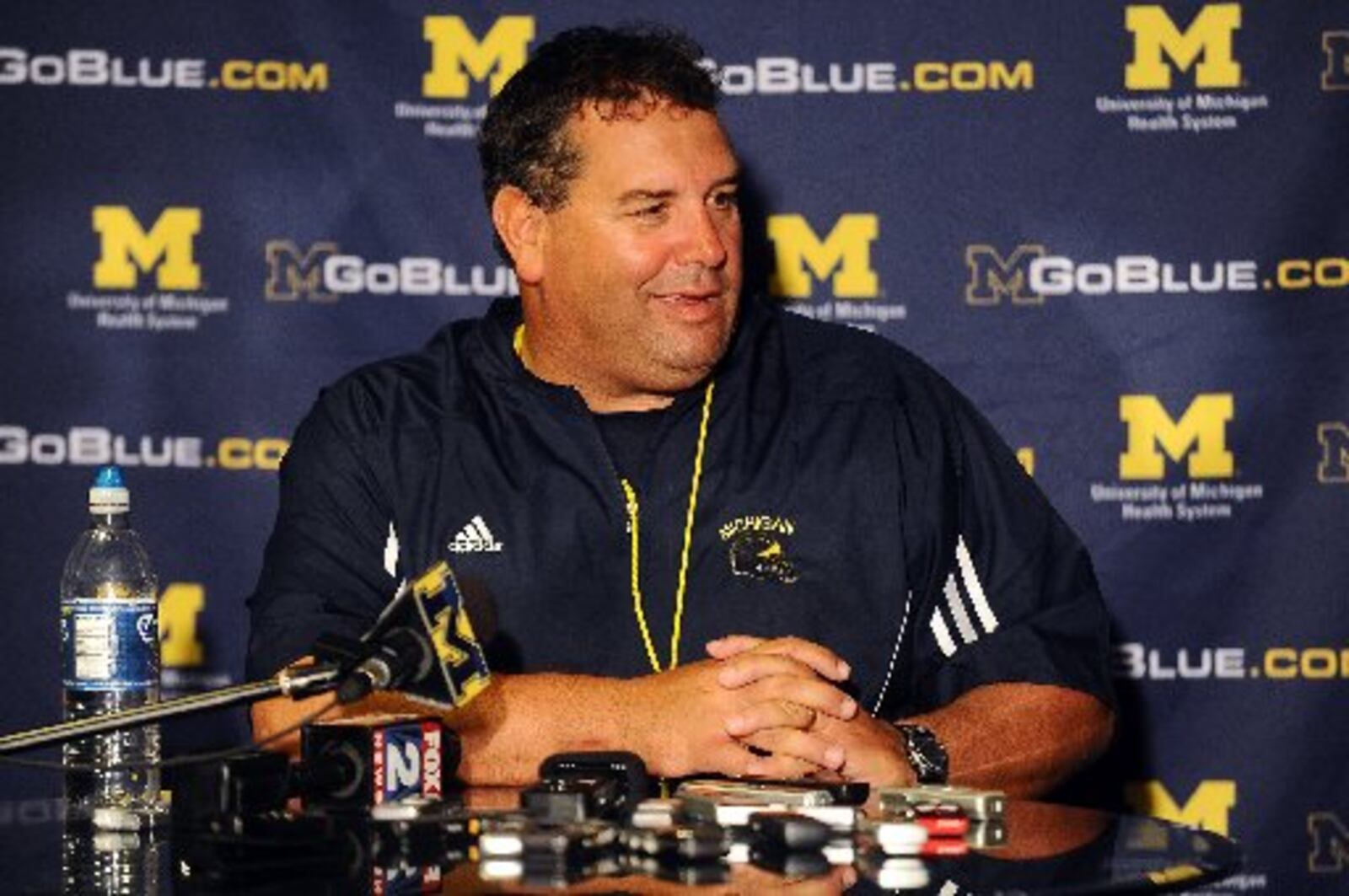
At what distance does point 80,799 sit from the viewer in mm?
3043

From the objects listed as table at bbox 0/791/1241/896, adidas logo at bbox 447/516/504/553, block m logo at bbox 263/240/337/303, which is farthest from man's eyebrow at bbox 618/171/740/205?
table at bbox 0/791/1241/896

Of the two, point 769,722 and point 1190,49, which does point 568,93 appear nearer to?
point 769,722

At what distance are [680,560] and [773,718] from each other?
49 centimetres

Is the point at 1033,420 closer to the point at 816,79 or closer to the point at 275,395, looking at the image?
the point at 816,79

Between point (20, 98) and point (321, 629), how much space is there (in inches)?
57.4

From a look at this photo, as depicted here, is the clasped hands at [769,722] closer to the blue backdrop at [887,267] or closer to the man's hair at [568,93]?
the man's hair at [568,93]

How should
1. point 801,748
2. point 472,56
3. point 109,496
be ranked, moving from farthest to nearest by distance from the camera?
point 472,56, point 109,496, point 801,748

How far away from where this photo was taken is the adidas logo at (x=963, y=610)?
320cm

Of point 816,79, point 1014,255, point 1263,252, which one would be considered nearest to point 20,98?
point 816,79

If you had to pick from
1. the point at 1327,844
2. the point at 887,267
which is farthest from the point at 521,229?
the point at 1327,844

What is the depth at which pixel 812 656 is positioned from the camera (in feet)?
9.16

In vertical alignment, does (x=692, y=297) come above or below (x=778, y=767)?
above

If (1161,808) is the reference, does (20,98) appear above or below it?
above

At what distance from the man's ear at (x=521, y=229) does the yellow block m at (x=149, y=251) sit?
2.56 ft
